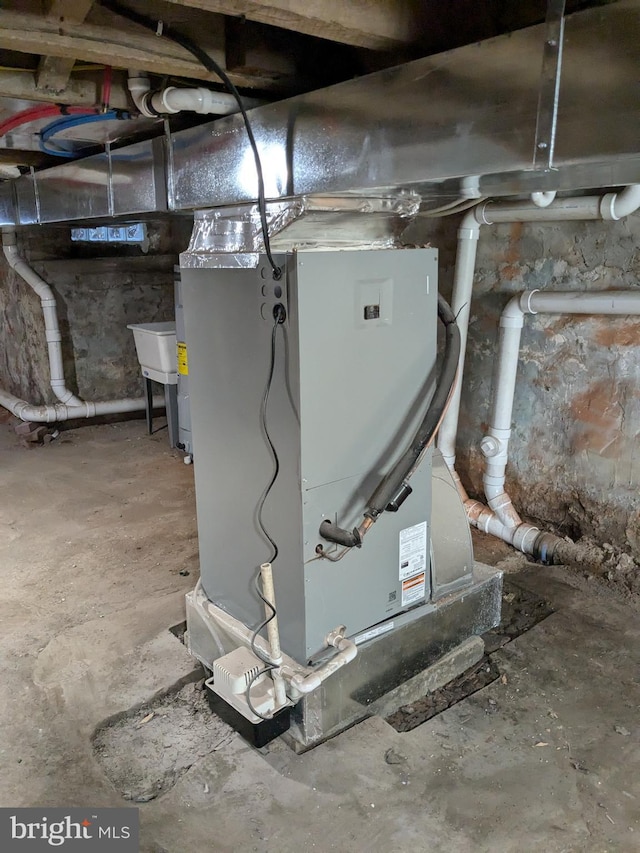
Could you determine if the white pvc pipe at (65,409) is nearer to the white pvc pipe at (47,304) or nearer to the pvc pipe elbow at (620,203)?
the white pvc pipe at (47,304)

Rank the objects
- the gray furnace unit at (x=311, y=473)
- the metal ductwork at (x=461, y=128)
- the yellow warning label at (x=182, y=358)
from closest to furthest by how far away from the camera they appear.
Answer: the metal ductwork at (x=461, y=128)
the gray furnace unit at (x=311, y=473)
the yellow warning label at (x=182, y=358)

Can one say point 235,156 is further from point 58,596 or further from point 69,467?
point 69,467

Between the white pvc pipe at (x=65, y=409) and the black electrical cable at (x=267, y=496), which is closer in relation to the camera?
the black electrical cable at (x=267, y=496)

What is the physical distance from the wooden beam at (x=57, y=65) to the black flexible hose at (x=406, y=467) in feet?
3.79

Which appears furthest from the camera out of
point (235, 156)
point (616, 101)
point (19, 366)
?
point (19, 366)

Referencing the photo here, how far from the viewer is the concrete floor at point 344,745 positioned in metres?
1.53

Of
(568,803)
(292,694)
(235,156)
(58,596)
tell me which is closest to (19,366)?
(58,596)

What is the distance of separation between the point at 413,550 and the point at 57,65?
1671 mm

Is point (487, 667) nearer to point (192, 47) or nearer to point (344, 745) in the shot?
point (344, 745)

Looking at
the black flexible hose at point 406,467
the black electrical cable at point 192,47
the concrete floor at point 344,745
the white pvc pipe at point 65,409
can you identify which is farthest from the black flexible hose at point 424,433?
the white pvc pipe at point 65,409

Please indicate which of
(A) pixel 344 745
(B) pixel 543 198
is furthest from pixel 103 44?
(A) pixel 344 745

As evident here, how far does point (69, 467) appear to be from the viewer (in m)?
4.13

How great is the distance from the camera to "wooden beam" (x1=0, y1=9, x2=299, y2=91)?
1.40m

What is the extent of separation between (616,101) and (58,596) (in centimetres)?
246
